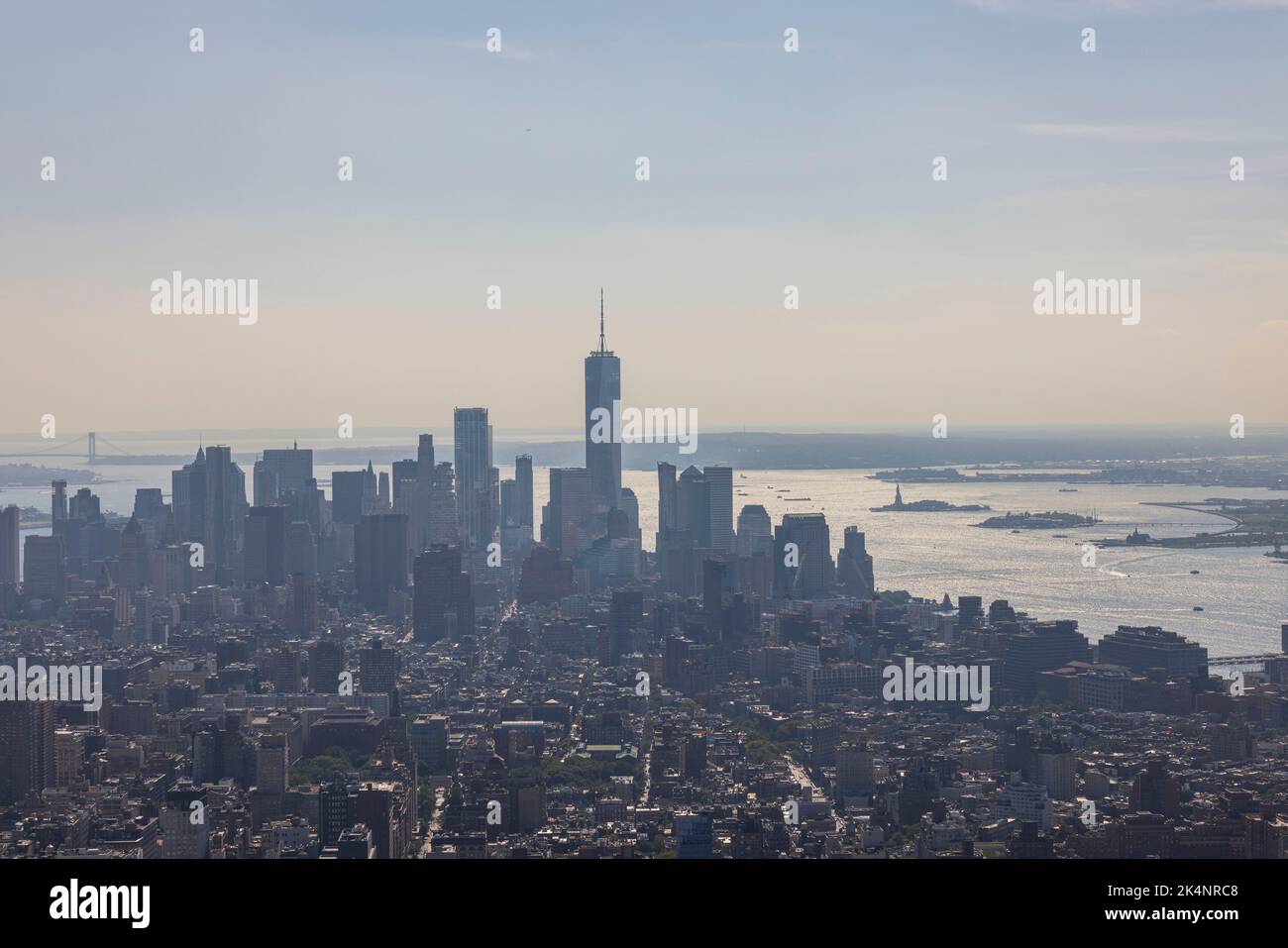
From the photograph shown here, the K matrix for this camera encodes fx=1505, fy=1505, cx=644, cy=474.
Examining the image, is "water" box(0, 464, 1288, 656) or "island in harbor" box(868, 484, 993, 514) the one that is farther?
"island in harbor" box(868, 484, 993, 514)

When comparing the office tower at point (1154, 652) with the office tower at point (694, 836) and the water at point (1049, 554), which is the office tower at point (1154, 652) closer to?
the water at point (1049, 554)

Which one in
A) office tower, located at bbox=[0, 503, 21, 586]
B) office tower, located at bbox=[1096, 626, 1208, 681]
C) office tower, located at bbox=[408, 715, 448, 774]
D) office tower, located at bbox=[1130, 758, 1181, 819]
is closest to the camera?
office tower, located at bbox=[1130, 758, 1181, 819]

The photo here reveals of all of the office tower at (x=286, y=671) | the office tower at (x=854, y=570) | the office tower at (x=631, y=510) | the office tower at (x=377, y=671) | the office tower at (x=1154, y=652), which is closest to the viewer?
the office tower at (x=1154, y=652)

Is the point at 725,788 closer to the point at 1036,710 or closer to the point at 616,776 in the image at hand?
the point at 616,776

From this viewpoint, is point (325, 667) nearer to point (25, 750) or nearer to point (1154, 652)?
point (25, 750)

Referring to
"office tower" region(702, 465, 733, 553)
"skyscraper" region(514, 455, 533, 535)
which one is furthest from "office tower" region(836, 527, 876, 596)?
"skyscraper" region(514, 455, 533, 535)

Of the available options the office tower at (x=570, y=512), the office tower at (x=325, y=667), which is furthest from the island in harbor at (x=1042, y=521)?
the office tower at (x=325, y=667)

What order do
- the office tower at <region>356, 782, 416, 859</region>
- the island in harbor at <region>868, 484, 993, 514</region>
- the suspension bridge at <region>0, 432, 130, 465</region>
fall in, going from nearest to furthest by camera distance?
the office tower at <region>356, 782, 416, 859</region>, the island in harbor at <region>868, 484, 993, 514</region>, the suspension bridge at <region>0, 432, 130, 465</region>

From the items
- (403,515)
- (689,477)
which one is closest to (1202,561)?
(689,477)

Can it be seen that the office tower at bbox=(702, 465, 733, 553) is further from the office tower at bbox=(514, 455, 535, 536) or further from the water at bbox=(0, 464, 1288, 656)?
the office tower at bbox=(514, 455, 535, 536)
